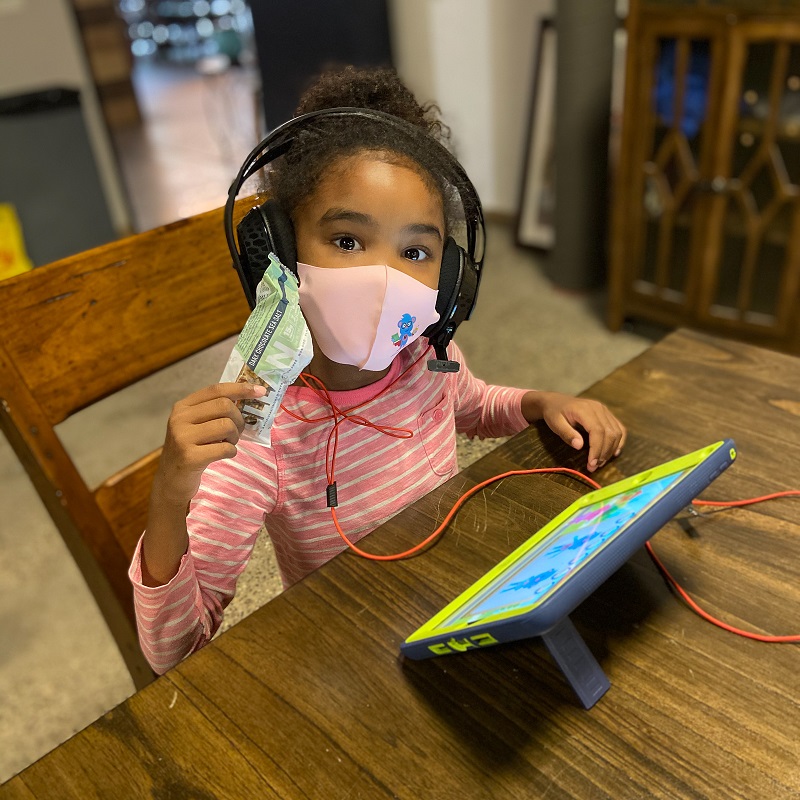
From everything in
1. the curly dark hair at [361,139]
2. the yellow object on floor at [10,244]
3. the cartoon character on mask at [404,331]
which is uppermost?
the curly dark hair at [361,139]

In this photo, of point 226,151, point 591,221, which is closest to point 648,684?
point 591,221

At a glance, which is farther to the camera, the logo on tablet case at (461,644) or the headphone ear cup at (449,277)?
the headphone ear cup at (449,277)

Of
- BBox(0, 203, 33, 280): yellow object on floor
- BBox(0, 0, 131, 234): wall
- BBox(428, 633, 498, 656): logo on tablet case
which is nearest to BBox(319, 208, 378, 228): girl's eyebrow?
BBox(428, 633, 498, 656): logo on tablet case

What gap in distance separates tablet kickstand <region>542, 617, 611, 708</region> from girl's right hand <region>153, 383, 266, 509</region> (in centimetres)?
27

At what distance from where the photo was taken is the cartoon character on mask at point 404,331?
682mm

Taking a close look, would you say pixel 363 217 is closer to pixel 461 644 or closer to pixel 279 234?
pixel 279 234

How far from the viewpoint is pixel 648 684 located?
0.52 m

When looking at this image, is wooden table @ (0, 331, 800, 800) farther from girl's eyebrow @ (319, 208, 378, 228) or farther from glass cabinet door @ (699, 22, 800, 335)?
glass cabinet door @ (699, 22, 800, 335)

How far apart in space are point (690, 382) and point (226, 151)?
3.77 metres

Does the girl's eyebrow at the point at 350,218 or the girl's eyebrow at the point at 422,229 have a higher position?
the girl's eyebrow at the point at 350,218

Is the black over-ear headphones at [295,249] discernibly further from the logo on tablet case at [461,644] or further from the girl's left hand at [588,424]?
the logo on tablet case at [461,644]

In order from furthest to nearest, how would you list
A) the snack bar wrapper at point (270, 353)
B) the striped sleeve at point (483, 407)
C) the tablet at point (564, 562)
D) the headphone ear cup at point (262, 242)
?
the striped sleeve at point (483, 407) < the headphone ear cup at point (262, 242) < the snack bar wrapper at point (270, 353) < the tablet at point (564, 562)

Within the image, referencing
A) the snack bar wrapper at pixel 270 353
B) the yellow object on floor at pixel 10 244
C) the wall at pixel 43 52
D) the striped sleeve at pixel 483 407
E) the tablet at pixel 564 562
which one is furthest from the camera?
the wall at pixel 43 52

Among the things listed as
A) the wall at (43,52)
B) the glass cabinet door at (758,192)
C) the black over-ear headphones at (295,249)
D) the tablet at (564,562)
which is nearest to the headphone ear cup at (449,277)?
the black over-ear headphones at (295,249)
